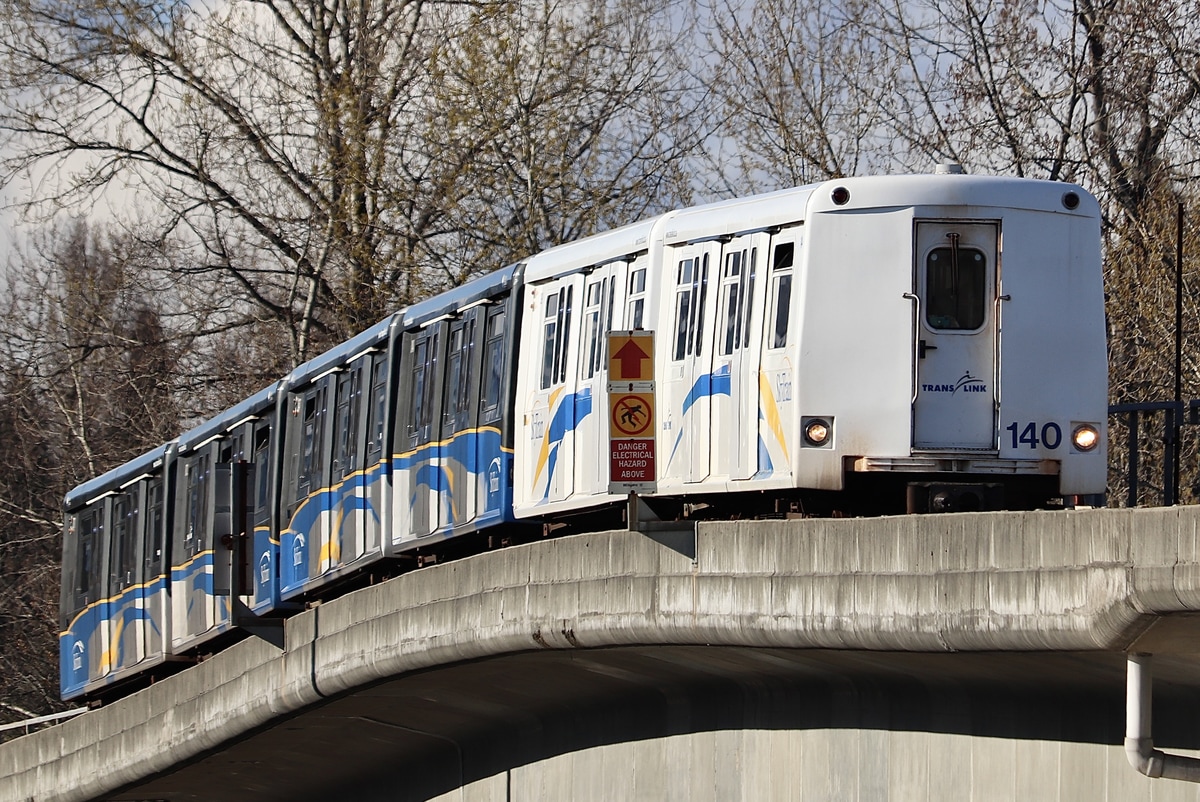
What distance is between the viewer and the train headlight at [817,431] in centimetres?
1341

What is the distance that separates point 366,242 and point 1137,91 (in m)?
13.5

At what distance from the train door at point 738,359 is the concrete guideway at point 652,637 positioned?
98 centimetres

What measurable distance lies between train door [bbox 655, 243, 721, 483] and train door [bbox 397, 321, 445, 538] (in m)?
4.31

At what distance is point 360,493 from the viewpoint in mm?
20688

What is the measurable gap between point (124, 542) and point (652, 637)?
589 inches

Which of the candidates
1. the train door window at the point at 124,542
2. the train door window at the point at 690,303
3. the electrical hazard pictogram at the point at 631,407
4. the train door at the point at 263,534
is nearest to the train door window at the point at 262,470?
the train door at the point at 263,534

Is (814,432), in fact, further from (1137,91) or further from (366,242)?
(366,242)

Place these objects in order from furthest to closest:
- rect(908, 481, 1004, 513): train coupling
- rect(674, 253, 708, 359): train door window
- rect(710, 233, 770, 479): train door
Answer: rect(674, 253, 708, 359): train door window → rect(710, 233, 770, 479): train door → rect(908, 481, 1004, 513): train coupling

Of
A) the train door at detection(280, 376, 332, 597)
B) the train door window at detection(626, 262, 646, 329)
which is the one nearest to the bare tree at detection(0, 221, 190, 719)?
the train door at detection(280, 376, 332, 597)

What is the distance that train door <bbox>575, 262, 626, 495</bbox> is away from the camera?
15883mm

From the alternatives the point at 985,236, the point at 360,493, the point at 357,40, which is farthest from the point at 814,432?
the point at 357,40

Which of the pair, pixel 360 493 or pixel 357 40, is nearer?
pixel 360 493

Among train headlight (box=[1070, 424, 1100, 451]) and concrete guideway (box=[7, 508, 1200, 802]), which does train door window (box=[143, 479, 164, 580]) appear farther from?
train headlight (box=[1070, 424, 1100, 451])

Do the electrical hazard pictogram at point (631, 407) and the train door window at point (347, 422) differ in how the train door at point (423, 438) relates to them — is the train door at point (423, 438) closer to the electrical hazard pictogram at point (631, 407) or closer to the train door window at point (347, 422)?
the train door window at point (347, 422)
